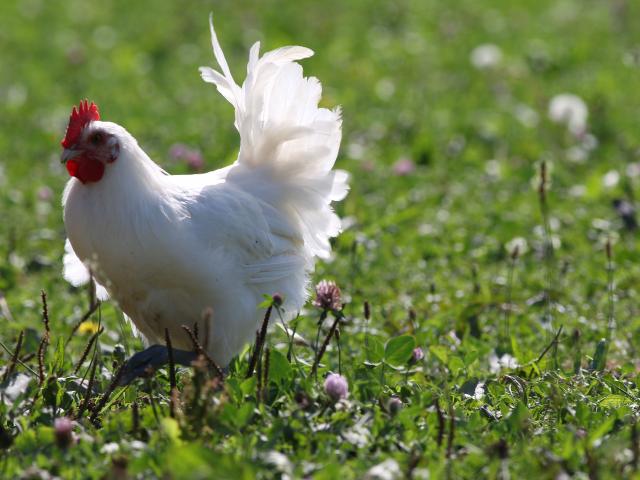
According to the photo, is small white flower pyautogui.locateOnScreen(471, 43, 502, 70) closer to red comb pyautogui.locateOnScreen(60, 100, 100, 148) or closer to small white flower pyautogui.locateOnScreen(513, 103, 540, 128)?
small white flower pyautogui.locateOnScreen(513, 103, 540, 128)

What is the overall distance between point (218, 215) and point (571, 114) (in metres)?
4.59

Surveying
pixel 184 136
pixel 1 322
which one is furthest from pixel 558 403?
pixel 184 136

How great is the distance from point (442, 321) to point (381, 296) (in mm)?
494

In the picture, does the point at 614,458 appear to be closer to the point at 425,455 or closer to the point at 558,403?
the point at 558,403

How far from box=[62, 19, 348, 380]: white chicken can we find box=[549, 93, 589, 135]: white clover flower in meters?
3.92

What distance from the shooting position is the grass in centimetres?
318

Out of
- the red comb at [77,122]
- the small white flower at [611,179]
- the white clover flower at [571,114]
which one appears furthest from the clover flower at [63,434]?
the white clover flower at [571,114]

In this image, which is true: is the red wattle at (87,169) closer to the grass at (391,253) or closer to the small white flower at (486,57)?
the grass at (391,253)

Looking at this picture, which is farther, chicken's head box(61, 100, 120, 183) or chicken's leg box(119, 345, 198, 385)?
chicken's head box(61, 100, 120, 183)

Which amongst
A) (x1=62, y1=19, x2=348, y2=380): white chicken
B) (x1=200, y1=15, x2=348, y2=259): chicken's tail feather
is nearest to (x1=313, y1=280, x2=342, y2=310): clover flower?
(x1=62, y1=19, x2=348, y2=380): white chicken

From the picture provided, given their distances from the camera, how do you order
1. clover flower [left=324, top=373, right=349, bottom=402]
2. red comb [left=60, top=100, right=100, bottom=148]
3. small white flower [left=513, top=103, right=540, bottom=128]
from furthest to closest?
1. small white flower [left=513, top=103, right=540, bottom=128]
2. red comb [left=60, top=100, right=100, bottom=148]
3. clover flower [left=324, top=373, right=349, bottom=402]

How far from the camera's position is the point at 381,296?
17.5 feet

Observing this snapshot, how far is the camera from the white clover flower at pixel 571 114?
7.97m

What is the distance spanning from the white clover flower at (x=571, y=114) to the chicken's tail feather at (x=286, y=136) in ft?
12.8
